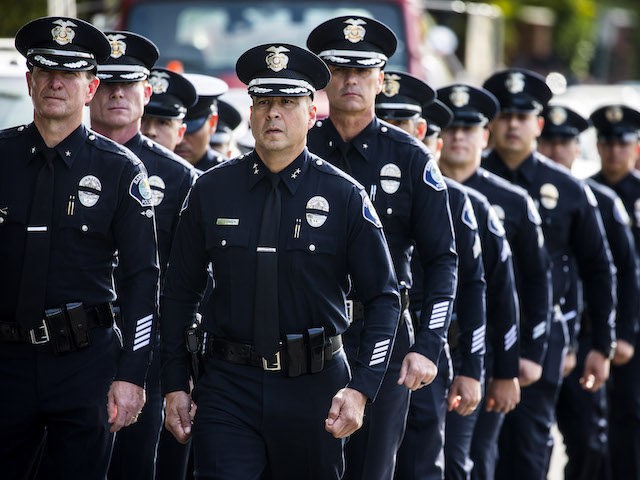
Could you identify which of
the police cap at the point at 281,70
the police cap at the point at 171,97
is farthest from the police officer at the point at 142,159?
the police cap at the point at 281,70

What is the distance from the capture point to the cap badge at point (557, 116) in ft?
34.0

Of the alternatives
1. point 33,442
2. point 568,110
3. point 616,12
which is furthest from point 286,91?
point 616,12

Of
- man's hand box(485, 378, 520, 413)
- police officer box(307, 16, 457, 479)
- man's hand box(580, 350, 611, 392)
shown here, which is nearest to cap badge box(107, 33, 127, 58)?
police officer box(307, 16, 457, 479)

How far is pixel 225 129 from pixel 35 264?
11.7 ft

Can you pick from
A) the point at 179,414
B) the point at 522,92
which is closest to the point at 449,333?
the point at 179,414

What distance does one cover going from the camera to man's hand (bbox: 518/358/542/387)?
8219 millimetres

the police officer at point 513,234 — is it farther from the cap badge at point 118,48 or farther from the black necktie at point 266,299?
the black necktie at point 266,299

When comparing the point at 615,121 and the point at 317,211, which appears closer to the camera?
the point at 317,211

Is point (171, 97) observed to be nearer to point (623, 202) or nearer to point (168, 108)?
point (168, 108)

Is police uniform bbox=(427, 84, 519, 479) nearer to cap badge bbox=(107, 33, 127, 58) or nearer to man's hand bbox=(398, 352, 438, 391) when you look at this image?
man's hand bbox=(398, 352, 438, 391)

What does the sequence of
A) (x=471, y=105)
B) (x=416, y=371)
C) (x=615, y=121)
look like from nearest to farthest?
(x=416, y=371), (x=471, y=105), (x=615, y=121)

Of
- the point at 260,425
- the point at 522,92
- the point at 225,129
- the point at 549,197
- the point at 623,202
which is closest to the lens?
the point at 260,425

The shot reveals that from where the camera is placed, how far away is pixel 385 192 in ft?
21.8

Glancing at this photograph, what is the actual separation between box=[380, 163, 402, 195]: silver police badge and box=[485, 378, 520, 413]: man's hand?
1.59 meters
